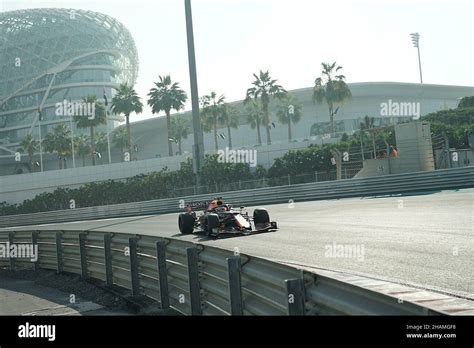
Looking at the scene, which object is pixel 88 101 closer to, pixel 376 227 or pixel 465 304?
pixel 376 227

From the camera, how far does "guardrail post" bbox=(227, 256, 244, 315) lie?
6176 millimetres

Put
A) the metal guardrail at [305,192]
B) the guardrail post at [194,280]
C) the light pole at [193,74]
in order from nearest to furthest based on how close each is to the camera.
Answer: the guardrail post at [194,280], the metal guardrail at [305,192], the light pole at [193,74]

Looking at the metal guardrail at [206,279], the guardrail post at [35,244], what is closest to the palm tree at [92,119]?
the guardrail post at [35,244]

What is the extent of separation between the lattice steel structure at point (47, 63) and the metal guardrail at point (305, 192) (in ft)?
302

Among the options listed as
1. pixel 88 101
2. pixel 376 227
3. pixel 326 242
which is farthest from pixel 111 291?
pixel 88 101

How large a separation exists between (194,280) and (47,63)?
131 m

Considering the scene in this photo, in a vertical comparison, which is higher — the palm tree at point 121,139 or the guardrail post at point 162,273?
the palm tree at point 121,139

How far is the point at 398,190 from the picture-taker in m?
30.5

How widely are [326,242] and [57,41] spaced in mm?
125874

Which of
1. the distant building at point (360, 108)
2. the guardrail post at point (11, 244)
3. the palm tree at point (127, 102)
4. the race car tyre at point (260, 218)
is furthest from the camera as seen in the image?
the distant building at point (360, 108)

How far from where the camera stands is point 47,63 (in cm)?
13038

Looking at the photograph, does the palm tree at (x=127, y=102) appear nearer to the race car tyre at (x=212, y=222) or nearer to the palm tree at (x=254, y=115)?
the palm tree at (x=254, y=115)

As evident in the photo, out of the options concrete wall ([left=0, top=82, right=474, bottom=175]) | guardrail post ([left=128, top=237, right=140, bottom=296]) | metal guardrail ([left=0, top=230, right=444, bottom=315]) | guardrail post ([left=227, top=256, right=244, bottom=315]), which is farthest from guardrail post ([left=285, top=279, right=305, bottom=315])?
concrete wall ([left=0, top=82, right=474, bottom=175])

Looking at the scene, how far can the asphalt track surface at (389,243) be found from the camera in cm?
886
